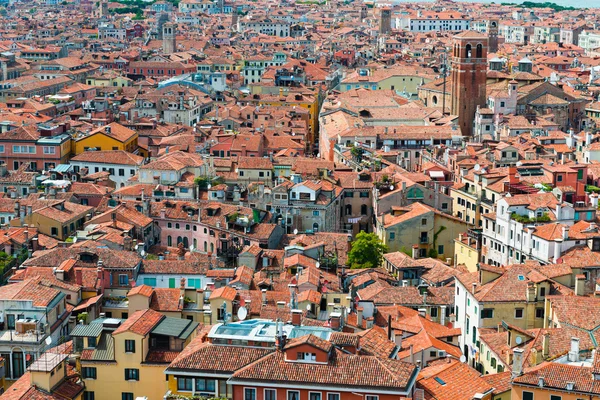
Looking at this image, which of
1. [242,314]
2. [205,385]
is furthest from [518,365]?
[205,385]

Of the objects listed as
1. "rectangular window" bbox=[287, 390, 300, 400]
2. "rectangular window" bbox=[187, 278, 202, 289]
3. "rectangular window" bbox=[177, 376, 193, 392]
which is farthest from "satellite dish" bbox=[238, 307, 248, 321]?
"rectangular window" bbox=[187, 278, 202, 289]

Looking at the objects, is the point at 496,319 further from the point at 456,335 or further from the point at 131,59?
the point at 131,59

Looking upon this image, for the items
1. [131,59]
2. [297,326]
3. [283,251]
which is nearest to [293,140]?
[283,251]

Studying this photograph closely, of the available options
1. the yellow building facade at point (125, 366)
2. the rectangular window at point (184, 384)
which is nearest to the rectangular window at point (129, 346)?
the yellow building facade at point (125, 366)

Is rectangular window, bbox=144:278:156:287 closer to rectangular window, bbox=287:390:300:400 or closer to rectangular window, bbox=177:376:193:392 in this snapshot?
rectangular window, bbox=177:376:193:392

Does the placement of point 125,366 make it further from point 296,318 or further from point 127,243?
point 127,243

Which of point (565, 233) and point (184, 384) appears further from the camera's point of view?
point (565, 233)
